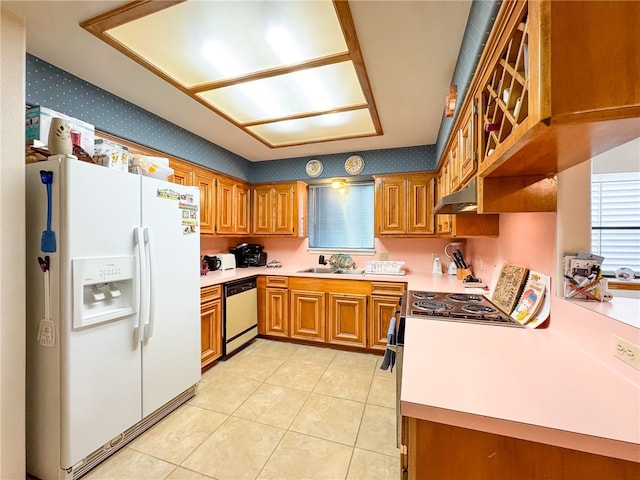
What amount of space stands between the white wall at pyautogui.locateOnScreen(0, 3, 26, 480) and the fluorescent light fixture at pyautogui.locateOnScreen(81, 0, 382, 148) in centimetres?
44

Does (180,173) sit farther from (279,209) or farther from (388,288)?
(388,288)

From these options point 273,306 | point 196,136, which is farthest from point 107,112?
point 273,306

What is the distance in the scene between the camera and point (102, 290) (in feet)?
5.10

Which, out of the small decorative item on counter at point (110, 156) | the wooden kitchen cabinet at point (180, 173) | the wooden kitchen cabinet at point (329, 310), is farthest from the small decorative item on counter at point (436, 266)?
the small decorative item on counter at point (110, 156)

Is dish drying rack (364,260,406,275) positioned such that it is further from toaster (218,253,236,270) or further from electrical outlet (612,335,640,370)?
electrical outlet (612,335,640,370)

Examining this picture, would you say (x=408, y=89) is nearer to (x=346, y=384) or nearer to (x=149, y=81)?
(x=149, y=81)

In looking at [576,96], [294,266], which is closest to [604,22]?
[576,96]

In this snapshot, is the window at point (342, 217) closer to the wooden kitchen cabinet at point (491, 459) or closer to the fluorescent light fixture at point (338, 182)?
the fluorescent light fixture at point (338, 182)

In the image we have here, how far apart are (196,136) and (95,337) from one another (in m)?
2.27

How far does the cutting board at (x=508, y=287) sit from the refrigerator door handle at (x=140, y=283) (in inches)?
88.5

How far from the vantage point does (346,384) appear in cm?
236

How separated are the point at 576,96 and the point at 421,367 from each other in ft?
2.79

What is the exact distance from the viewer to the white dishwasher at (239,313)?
2.81 meters

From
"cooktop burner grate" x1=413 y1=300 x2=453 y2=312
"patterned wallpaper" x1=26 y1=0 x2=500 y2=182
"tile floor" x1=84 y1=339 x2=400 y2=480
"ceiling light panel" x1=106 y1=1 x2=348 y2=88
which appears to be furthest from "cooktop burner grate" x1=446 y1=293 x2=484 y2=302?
"ceiling light panel" x1=106 y1=1 x2=348 y2=88
